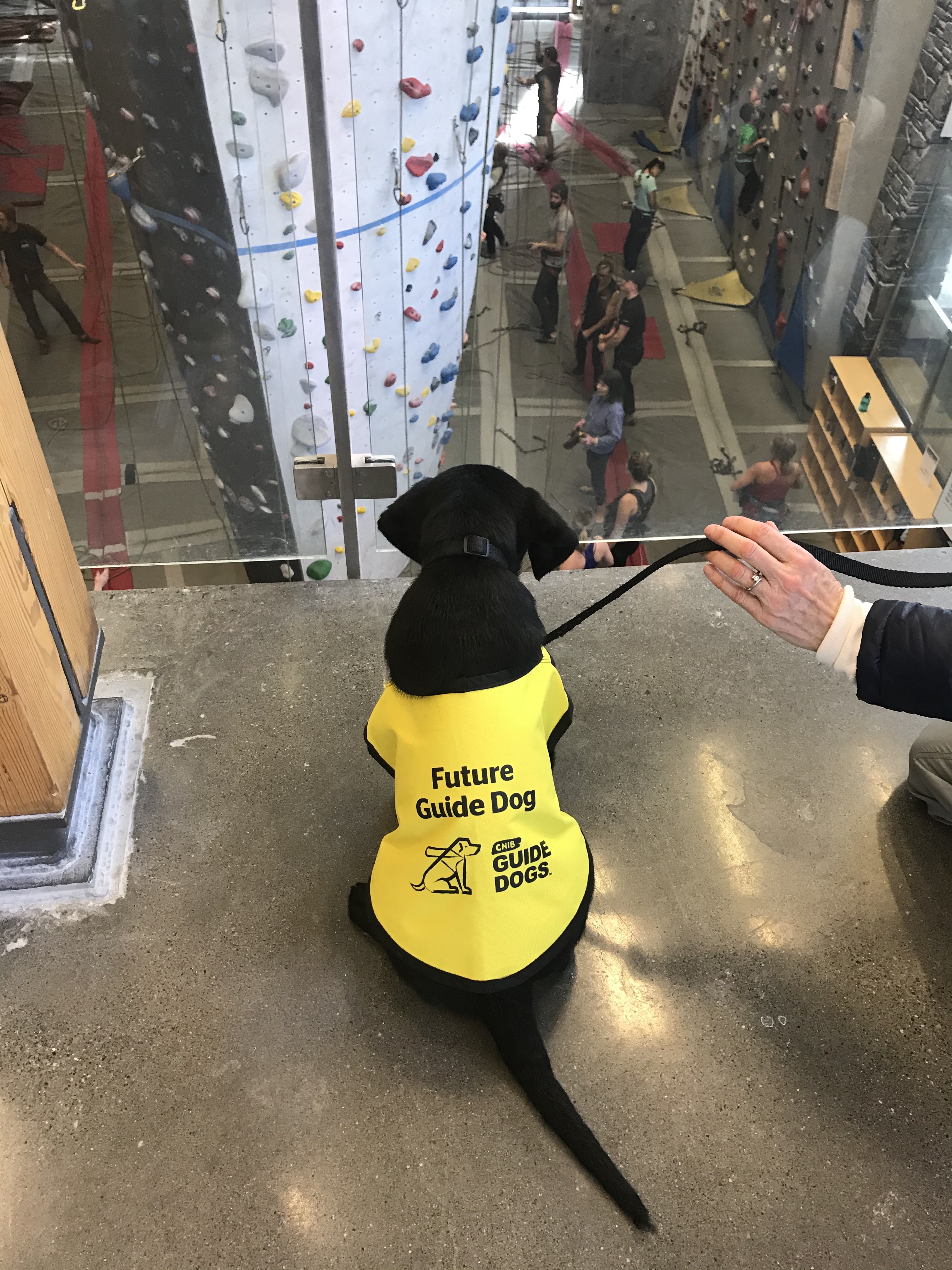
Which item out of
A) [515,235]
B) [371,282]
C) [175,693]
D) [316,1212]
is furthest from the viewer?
[515,235]

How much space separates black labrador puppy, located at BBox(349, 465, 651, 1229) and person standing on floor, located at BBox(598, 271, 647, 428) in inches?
54.9

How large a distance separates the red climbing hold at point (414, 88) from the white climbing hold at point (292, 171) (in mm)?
280

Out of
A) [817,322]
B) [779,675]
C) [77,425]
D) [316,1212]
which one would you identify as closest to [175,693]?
[77,425]

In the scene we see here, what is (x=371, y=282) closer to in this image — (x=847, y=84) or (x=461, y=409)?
(x=461, y=409)

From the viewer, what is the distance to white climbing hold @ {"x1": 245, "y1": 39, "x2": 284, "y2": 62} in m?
1.80

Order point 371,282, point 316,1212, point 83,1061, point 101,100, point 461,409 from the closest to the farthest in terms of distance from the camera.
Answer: point 316,1212, point 83,1061, point 101,100, point 371,282, point 461,409

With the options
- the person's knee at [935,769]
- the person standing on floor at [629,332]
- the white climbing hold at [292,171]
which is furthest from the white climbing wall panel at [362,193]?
the person's knee at [935,769]

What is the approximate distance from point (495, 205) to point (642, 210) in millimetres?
437

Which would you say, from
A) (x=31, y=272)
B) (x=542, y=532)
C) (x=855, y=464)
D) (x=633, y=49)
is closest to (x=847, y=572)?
(x=542, y=532)

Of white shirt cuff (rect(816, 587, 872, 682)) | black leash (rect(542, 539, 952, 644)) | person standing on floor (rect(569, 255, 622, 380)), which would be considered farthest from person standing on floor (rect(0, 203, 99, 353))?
white shirt cuff (rect(816, 587, 872, 682))

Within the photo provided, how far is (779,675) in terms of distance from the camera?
2.09 m

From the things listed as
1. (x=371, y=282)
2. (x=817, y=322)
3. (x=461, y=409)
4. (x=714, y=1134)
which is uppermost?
(x=371, y=282)

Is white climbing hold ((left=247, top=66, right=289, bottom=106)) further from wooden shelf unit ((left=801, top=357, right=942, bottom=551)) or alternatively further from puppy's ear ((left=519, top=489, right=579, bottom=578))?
wooden shelf unit ((left=801, top=357, right=942, bottom=551))

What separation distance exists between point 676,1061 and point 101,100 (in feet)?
7.71
